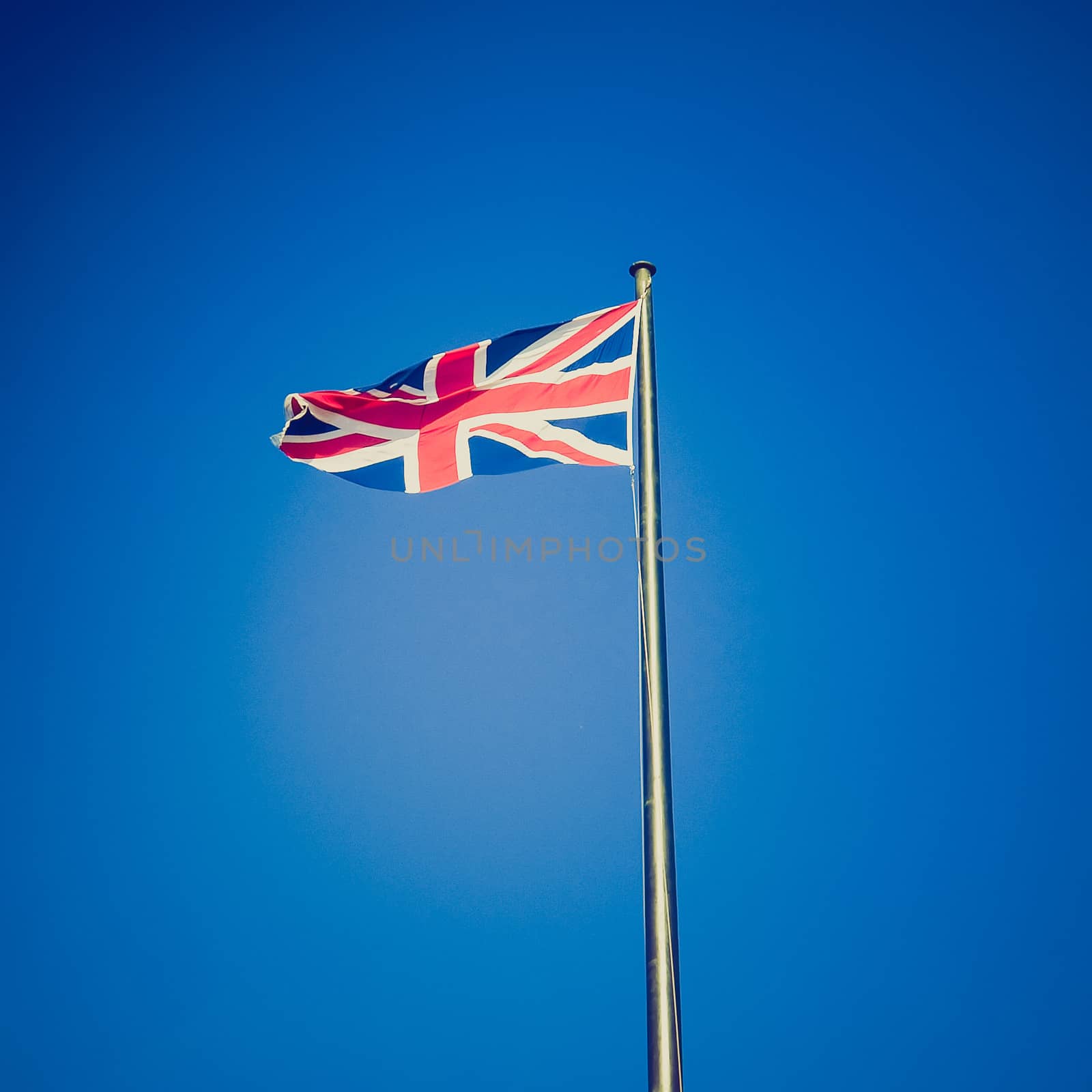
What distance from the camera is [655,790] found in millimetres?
5855

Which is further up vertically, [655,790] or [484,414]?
[484,414]

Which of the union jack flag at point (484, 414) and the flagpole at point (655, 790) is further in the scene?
the union jack flag at point (484, 414)

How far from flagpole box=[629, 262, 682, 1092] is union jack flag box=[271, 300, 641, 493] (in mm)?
474

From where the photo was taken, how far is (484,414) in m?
8.50

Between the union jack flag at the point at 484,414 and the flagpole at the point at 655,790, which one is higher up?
the union jack flag at the point at 484,414

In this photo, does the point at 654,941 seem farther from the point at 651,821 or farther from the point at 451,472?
the point at 451,472

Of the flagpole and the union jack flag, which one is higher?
the union jack flag

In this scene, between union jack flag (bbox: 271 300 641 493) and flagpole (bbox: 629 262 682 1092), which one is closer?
flagpole (bbox: 629 262 682 1092)

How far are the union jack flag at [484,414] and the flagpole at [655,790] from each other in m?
0.47

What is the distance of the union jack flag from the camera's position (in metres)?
7.86

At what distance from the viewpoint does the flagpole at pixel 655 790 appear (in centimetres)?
537

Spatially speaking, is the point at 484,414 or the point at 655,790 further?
the point at 484,414

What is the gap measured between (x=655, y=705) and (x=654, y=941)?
4.59 feet

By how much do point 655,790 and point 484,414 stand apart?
396cm
